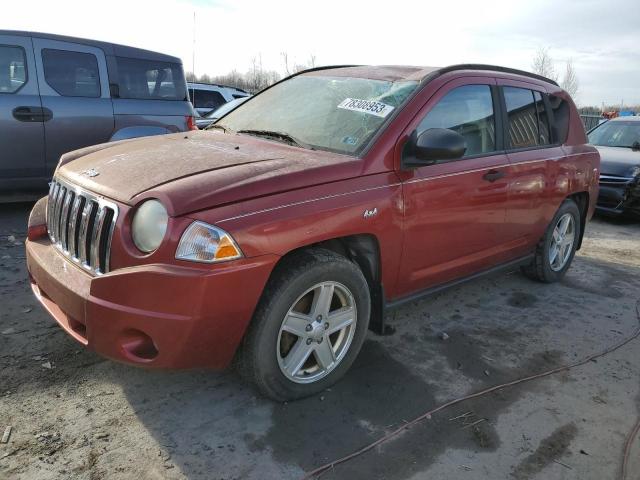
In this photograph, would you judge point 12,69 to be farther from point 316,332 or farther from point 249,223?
point 316,332

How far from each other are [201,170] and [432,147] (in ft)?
4.13

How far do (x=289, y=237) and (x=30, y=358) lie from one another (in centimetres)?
176

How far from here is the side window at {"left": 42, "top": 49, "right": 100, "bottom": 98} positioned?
570 centimetres

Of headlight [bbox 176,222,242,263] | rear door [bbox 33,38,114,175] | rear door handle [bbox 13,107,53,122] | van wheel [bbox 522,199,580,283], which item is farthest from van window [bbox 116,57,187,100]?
van wheel [bbox 522,199,580,283]

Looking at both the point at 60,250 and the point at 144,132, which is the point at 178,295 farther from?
the point at 144,132

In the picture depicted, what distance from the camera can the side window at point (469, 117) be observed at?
11.1ft

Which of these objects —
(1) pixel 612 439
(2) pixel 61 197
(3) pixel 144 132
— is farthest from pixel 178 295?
(3) pixel 144 132

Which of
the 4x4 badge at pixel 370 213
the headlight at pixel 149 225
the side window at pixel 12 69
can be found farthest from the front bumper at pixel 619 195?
the side window at pixel 12 69

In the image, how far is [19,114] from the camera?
18.0ft

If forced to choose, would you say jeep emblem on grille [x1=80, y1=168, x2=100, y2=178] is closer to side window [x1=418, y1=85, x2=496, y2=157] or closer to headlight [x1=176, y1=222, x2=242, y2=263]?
headlight [x1=176, y1=222, x2=242, y2=263]

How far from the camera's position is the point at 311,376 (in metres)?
2.90

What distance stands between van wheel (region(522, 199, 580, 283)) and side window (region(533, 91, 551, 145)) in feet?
2.24

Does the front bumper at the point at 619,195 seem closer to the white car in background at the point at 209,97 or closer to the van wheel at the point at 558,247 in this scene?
the van wheel at the point at 558,247

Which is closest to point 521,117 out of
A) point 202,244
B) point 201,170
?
point 201,170
